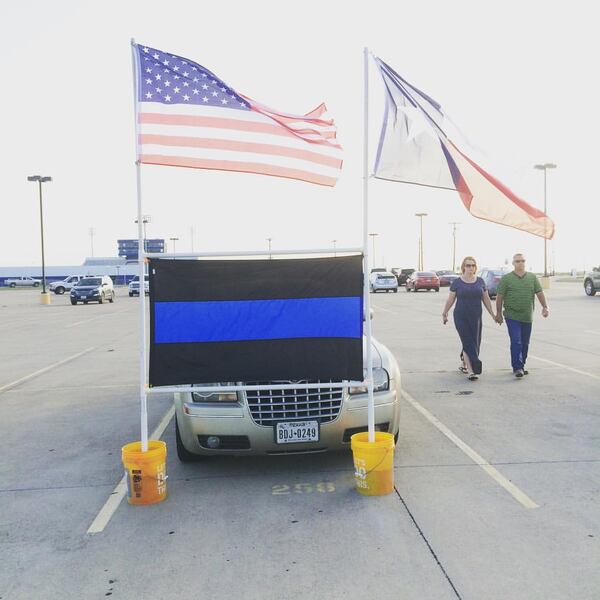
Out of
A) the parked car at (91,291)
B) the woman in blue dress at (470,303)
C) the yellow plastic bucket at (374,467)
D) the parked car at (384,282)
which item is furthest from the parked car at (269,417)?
the parked car at (384,282)

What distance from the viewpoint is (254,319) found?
15.9 feet

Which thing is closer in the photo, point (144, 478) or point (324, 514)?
point (324, 514)

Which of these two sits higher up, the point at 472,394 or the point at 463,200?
the point at 463,200

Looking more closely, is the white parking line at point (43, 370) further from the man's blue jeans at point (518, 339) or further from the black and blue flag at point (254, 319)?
the man's blue jeans at point (518, 339)

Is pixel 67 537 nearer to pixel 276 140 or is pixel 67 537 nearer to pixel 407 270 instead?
pixel 276 140

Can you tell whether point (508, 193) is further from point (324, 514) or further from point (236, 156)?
point (324, 514)

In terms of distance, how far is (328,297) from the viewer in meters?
4.87

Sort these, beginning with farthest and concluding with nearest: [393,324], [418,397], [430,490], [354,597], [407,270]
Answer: [407,270] → [393,324] → [418,397] → [430,490] → [354,597]

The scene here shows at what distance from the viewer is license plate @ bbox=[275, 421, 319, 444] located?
192 inches

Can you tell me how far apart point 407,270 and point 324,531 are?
62671mm

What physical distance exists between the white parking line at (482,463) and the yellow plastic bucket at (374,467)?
0.94m

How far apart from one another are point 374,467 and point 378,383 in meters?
0.85

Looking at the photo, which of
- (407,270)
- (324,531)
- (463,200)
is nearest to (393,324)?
(463,200)

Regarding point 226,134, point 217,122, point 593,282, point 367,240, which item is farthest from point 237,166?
point 593,282
